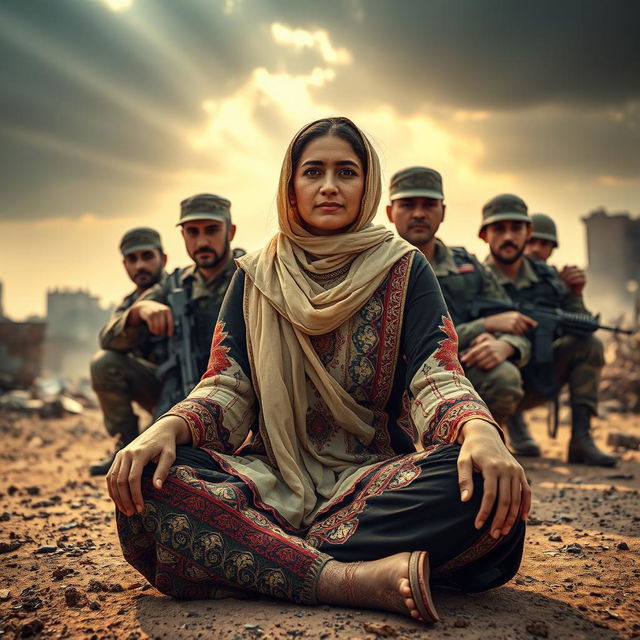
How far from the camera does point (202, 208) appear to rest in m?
5.12

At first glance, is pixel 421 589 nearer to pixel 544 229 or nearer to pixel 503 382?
pixel 503 382

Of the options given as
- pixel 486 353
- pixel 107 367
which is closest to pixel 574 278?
pixel 486 353

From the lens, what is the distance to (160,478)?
2.02 metres

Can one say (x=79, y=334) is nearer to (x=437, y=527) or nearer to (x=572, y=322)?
(x=572, y=322)

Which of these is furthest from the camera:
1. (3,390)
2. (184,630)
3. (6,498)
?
(3,390)

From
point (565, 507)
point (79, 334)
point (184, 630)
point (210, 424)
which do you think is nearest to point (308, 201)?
point (210, 424)

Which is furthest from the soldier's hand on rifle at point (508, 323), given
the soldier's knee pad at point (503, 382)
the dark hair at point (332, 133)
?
the dark hair at point (332, 133)

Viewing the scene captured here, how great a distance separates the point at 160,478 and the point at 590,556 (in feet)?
6.41

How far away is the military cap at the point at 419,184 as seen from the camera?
489 cm

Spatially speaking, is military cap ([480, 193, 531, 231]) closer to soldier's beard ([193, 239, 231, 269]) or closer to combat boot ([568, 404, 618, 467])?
combat boot ([568, 404, 618, 467])

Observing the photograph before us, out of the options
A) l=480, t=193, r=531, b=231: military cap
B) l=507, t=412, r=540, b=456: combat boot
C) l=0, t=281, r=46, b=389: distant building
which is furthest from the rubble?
l=0, t=281, r=46, b=389: distant building

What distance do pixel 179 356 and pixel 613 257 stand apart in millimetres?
27502

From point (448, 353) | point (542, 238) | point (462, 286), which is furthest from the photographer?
point (542, 238)

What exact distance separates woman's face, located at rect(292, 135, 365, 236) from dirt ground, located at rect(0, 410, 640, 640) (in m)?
1.53
